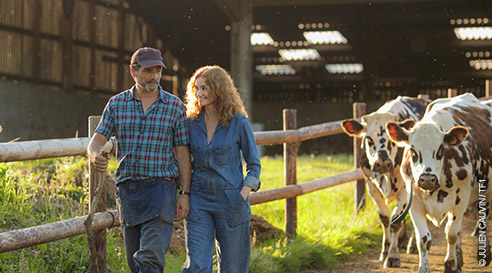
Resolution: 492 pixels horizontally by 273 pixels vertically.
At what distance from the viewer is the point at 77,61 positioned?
15.9m

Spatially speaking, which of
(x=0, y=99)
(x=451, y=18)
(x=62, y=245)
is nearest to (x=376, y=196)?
(x=62, y=245)

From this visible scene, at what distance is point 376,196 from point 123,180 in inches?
132

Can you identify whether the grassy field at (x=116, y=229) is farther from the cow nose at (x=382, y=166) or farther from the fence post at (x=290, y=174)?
the cow nose at (x=382, y=166)

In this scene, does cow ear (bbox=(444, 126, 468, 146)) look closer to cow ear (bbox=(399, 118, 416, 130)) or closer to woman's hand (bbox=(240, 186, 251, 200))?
cow ear (bbox=(399, 118, 416, 130))

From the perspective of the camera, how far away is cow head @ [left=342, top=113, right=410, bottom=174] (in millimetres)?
5555

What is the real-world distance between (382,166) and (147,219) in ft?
9.18

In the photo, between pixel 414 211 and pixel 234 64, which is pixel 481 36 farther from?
pixel 414 211

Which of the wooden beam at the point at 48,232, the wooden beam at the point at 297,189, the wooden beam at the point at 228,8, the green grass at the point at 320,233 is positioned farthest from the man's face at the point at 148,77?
the wooden beam at the point at 228,8

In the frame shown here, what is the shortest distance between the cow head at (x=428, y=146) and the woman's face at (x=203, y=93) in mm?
1934

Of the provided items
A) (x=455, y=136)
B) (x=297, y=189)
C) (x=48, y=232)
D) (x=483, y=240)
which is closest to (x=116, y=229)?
(x=48, y=232)

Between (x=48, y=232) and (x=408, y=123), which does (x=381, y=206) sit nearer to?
(x=408, y=123)

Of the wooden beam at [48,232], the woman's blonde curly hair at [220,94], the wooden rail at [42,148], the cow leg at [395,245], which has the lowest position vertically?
the cow leg at [395,245]

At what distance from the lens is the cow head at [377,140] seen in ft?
18.2

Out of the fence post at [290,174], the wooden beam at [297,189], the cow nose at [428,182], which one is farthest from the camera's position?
the fence post at [290,174]
